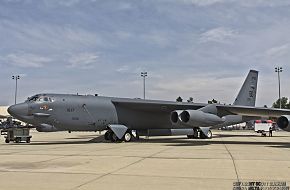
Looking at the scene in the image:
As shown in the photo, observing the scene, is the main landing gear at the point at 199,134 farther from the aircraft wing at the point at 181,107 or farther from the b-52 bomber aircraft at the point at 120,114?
the aircraft wing at the point at 181,107

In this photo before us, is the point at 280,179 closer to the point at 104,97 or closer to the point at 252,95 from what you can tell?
the point at 104,97

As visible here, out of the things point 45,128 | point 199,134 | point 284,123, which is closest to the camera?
point 284,123

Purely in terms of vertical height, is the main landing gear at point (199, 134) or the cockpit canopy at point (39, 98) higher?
the cockpit canopy at point (39, 98)

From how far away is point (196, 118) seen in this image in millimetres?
21312

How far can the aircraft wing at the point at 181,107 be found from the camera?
23.3 metres

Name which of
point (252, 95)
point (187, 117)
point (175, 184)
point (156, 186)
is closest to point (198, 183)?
point (175, 184)

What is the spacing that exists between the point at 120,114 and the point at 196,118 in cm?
607

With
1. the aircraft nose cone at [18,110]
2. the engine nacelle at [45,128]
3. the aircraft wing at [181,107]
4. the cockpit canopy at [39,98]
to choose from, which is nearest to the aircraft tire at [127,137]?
the aircraft wing at [181,107]

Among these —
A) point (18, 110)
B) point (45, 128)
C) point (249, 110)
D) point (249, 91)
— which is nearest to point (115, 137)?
point (45, 128)

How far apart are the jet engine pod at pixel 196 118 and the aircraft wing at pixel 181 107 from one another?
194cm

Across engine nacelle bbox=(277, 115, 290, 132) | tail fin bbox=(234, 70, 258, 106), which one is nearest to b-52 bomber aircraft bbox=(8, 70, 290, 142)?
engine nacelle bbox=(277, 115, 290, 132)

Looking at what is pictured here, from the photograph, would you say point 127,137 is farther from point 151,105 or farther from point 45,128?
point 45,128

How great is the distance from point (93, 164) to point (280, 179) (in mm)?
5465

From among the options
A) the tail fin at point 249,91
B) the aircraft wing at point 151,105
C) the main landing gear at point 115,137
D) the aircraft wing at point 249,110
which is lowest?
the main landing gear at point 115,137
